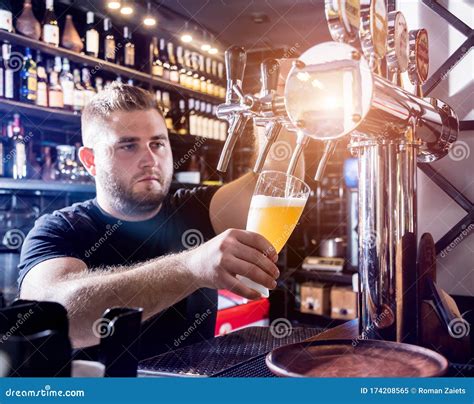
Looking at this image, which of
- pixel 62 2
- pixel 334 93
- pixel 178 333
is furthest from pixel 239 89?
pixel 62 2

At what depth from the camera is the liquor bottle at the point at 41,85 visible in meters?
2.54

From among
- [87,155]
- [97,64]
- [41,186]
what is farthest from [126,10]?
[87,155]

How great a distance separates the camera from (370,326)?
730mm

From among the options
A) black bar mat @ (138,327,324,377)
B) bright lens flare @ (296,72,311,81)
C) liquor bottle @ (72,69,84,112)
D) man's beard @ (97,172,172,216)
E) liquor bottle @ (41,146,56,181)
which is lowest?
black bar mat @ (138,327,324,377)

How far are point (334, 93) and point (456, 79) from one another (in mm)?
619

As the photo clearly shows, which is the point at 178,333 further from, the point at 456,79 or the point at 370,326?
the point at 456,79

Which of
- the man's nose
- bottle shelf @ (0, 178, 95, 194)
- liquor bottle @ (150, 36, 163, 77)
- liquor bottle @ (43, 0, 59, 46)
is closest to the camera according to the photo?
the man's nose

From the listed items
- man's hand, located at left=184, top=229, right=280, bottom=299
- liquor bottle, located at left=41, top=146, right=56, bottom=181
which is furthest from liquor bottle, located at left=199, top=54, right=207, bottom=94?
man's hand, located at left=184, top=229, right=280, bottom=299

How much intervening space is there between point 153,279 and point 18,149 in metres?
1.91

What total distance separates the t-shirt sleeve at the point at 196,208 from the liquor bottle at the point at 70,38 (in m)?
1.36

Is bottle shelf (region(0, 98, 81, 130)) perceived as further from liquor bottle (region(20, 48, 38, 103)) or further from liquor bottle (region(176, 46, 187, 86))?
liquor bottle (region(176, 46, 187, 86))

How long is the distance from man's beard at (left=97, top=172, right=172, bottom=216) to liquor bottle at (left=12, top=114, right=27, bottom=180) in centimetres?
111

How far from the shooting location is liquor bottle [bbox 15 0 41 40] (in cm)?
243

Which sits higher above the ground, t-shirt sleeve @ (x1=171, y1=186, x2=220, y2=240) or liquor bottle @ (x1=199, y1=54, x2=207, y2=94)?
liquor bottle @ (x1=199, y1=54, x2=207, y2=94)
